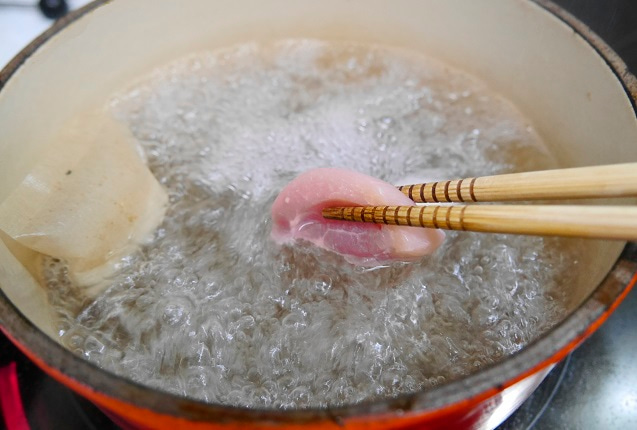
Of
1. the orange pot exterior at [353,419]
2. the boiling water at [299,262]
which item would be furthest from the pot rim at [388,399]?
the boiling water at [299,262]

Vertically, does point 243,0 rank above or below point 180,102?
above

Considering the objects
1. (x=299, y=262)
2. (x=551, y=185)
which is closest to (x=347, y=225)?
(x=299, y=262)

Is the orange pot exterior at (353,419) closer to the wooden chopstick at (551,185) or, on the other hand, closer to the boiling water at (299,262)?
the wooden chopstick at (551,185)

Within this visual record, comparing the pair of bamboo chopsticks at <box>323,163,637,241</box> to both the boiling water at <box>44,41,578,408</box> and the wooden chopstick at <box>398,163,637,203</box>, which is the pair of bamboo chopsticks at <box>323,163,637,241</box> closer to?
the wooden chopstick at <box>398,163,637,203</box>

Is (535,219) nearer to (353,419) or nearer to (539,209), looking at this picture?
(539,209)

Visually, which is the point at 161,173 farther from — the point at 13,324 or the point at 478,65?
the point at 478,65

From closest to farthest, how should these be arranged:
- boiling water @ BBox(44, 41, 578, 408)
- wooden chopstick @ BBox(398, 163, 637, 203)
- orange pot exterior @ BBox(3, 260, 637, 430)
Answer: orange pot exterior @ BBox(3, 260, 637, 430) → wooden chopstick @ BBox(398, 163, 637, 203) → boiling water @ BBox(44, 41, 578, 408)

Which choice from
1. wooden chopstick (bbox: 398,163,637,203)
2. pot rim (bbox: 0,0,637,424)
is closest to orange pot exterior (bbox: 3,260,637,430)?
pot rim (bbox: 0,0,637,424)

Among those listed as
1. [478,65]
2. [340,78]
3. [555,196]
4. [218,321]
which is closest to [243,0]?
[340,78]
